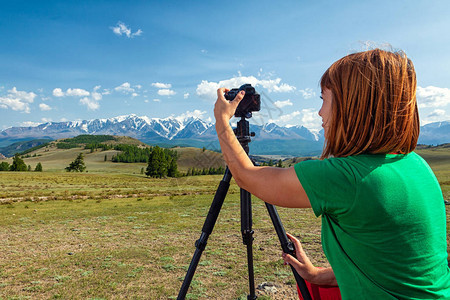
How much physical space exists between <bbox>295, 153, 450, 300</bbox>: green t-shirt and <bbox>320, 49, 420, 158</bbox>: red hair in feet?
0.26

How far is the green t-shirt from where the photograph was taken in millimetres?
1151

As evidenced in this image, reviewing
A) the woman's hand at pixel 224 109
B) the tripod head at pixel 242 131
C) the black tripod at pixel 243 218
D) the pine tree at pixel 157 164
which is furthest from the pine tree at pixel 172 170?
the woman's hand at pixel 224 109

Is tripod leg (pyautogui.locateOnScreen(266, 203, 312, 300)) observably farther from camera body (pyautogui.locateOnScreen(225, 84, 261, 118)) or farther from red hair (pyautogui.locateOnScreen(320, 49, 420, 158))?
red hair (pyautogui.locateOnScreen(320, 49, 420, 158))

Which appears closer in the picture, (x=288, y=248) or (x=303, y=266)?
(x=303, y=266)

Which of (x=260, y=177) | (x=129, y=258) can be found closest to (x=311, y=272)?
(x=260, y=177)

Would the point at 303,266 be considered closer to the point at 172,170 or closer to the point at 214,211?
the point at 214,211

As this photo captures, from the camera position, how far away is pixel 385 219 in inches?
45.4

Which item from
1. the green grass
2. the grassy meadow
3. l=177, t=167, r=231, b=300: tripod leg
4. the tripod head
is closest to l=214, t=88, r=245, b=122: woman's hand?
the tripod head

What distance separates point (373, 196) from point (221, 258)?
5009mm

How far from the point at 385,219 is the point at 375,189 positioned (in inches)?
5.7

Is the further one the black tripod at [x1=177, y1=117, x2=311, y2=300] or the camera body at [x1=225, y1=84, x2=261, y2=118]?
the black tripod at [x1=177, y1=117, x2=311, y2=300]

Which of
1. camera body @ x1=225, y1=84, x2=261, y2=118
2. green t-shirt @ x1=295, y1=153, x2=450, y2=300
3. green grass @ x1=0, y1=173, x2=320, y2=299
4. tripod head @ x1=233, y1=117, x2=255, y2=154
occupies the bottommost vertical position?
green grass @ x1=0, y1=173, x2=320, y2=299

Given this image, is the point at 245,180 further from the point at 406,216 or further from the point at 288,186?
the point at 406,216

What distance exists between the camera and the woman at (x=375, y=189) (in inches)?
45.8
